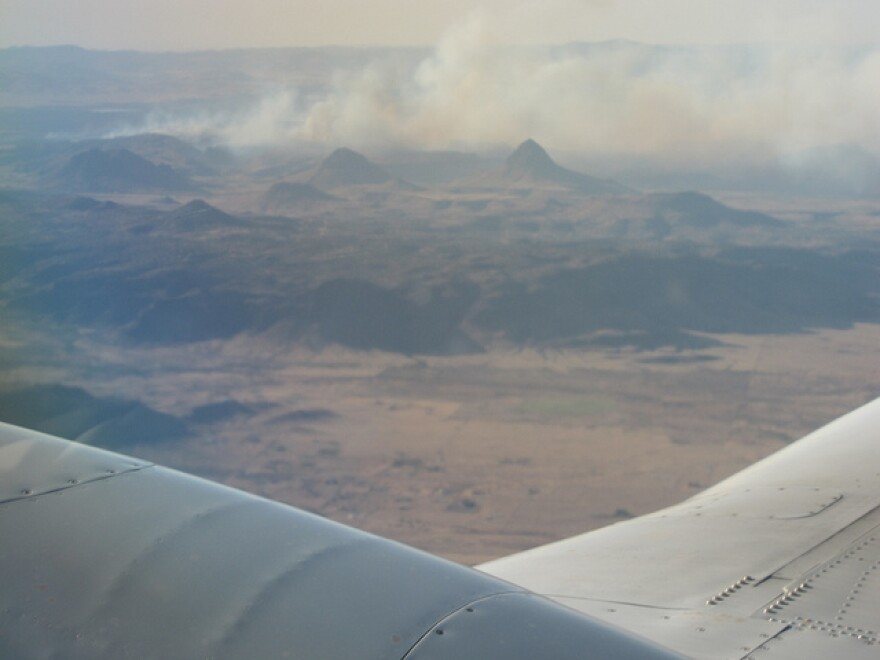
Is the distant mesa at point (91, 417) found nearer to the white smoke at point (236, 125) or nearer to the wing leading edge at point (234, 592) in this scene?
the wing leading edge at point (234, 592)

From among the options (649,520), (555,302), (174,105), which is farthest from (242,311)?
(174,105)

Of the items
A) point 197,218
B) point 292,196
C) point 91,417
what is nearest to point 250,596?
point 91,417

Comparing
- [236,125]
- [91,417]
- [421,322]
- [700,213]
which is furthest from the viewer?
[236,125]

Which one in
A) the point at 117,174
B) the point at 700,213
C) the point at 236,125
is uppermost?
the point at 236,125

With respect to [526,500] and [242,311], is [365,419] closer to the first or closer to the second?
[526,500]

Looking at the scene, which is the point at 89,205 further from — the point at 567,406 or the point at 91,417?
the point at 567,406
